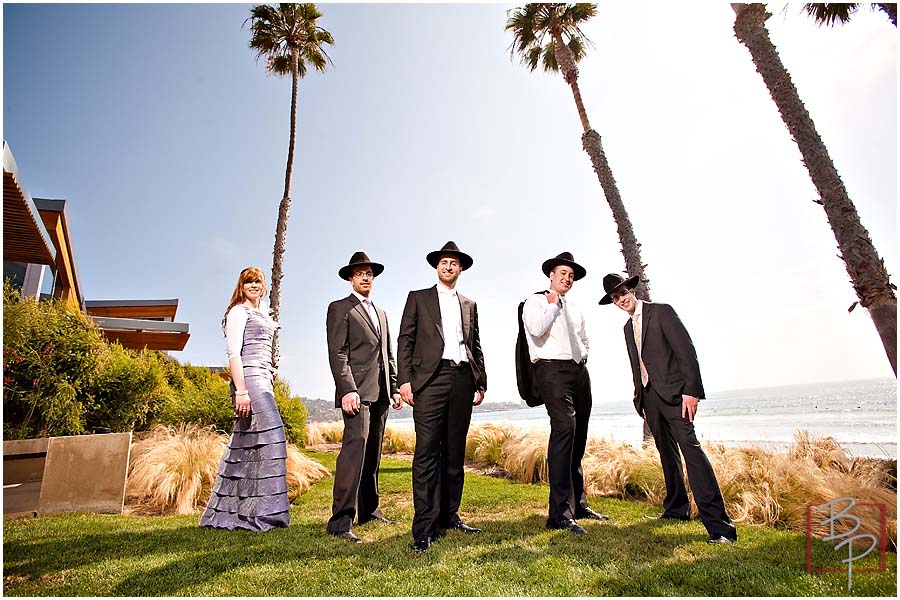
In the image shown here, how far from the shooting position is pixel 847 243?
4730 millimetres

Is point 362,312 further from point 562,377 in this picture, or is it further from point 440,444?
point 562,377

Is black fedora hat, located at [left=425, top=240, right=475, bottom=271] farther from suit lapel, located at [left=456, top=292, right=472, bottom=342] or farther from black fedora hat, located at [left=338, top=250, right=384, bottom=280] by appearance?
black fedora hat, located at [left=338, top=250, right=384, bottom=280]

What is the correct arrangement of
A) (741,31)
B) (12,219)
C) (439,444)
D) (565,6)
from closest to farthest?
(439,444) < (741,31) < (12,219) < (565,6)

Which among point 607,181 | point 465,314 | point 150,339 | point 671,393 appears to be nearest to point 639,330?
point 671,393

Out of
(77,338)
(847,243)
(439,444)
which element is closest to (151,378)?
(77,338)

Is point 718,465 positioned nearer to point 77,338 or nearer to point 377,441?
point 377,441

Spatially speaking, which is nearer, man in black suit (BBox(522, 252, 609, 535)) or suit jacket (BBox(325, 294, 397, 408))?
man in black suit (BBox(522, 252, 609, 535))

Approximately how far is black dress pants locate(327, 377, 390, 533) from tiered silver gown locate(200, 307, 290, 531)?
1.77 feet

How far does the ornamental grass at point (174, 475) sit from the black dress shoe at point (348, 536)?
6.92 ft

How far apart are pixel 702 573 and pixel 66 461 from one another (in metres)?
5.61

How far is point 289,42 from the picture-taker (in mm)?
12359

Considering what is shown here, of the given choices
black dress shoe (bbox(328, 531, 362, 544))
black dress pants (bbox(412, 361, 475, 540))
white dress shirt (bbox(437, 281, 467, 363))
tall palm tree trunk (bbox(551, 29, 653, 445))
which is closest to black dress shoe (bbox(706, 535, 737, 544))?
black dress pants (bbox(412, 361, 475, 540))

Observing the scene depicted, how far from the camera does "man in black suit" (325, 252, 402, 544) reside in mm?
3848

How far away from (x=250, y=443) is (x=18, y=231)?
5.76 m
